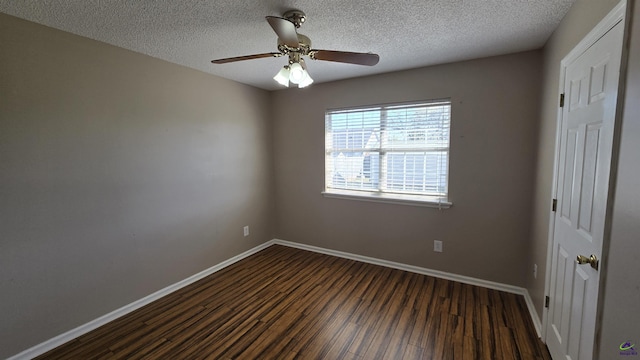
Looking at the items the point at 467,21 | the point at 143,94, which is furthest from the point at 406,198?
the point at 143,94

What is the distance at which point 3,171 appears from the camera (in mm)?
1768

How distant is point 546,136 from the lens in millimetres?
2137

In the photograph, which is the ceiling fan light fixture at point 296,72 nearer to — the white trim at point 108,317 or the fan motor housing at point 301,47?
the fan motor housing at point 301,47

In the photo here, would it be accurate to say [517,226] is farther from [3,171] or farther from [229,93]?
[3,171]

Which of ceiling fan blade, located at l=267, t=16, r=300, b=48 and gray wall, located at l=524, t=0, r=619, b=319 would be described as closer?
ceiling fan blade, located at l=267, t=16, r=300, b=48

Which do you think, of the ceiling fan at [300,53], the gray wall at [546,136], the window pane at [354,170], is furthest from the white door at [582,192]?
the window pane at [354,170]

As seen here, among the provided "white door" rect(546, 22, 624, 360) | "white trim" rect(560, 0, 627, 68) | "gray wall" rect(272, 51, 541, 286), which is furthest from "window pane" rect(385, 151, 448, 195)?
"white trim" rect(560, 0, 627, 68)

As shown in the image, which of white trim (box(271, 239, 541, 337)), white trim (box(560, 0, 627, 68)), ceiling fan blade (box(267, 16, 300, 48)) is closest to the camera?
white trim (box(560, 0, 627, 68))

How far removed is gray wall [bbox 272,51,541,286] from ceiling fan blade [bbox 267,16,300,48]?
1829 mm

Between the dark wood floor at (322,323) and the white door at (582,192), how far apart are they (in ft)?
1.75

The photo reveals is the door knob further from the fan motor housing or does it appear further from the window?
the fan motor housing

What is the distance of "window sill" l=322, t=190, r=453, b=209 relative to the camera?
2951mm

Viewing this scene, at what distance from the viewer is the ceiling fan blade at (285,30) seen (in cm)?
142

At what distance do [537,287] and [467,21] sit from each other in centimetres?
222
